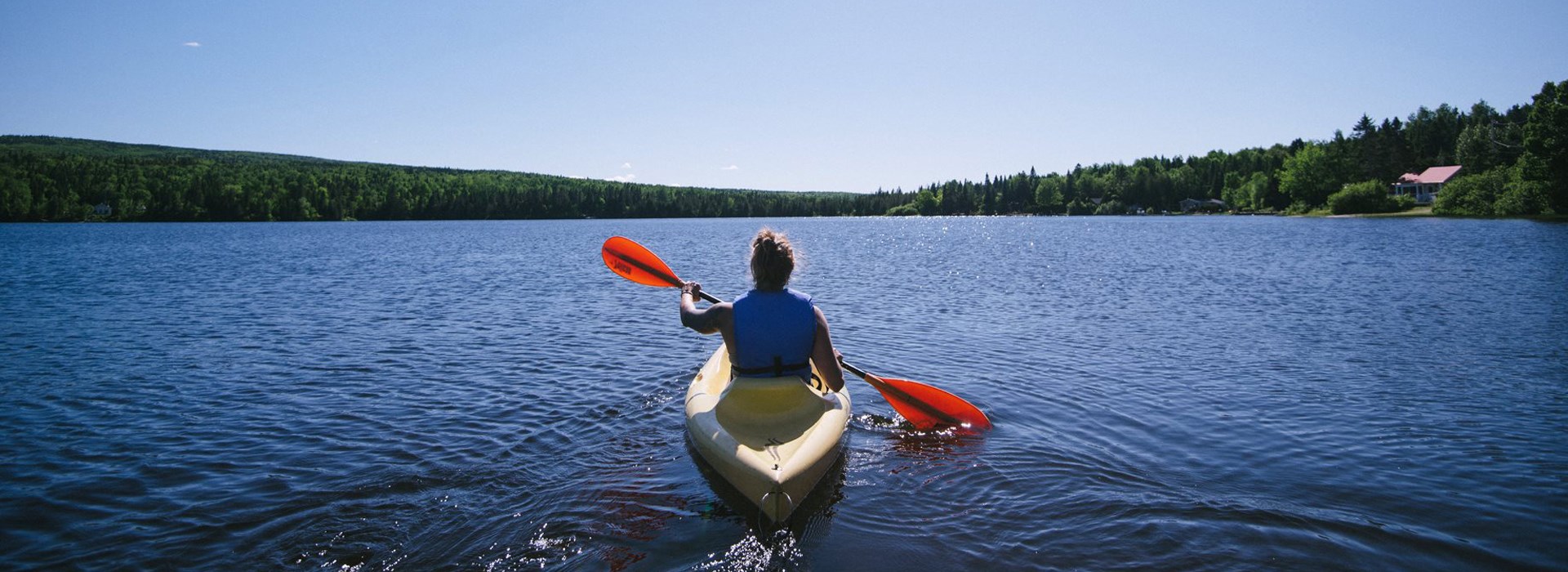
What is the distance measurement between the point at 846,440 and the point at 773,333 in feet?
4.28

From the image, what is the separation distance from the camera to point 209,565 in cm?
493

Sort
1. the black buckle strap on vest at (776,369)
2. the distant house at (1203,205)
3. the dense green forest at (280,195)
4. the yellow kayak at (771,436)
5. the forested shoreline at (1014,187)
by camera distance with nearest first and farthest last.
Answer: the yellow kayak at (771,436) → the black buckle strap on vest at (776,369) → the forested shoreline at (1014,187) → the dense green forest at (280,195) → the distant house at (1203,205)

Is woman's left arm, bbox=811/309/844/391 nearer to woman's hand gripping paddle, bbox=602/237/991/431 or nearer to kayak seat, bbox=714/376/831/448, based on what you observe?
kayak seat, bbox=714/376/831/448

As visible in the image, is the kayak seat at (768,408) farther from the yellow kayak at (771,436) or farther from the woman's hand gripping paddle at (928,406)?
the woman's hand gripping paddle at (928,406)

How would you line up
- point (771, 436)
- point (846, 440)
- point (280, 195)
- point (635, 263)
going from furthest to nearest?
point (280, 195) → point (635, 263) → point (846, 440) → point (771, 436)

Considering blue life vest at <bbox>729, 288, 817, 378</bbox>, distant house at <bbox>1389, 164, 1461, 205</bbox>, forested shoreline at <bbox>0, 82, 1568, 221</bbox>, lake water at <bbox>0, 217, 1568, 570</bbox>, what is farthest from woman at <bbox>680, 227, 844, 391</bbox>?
distant house at <bbox>1389, 164, 1461, 205</bbox>

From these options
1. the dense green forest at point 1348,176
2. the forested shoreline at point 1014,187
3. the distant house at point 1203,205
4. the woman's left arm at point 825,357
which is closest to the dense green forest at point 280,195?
the forested shoreline at point 1014,187

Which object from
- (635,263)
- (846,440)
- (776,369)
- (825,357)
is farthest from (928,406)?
(635,263)

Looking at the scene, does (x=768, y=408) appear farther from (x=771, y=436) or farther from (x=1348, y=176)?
(x=1348, y=176)

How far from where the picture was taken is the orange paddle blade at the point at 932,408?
27.2 ft

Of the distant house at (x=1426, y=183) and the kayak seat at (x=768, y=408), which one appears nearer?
the kayak seat at (x=768, y=408)

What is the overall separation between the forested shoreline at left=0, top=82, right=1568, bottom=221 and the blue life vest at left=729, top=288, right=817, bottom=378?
7041 centimetres

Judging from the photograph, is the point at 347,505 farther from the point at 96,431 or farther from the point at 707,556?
the point at 96,431

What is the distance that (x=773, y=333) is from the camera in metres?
6.23
